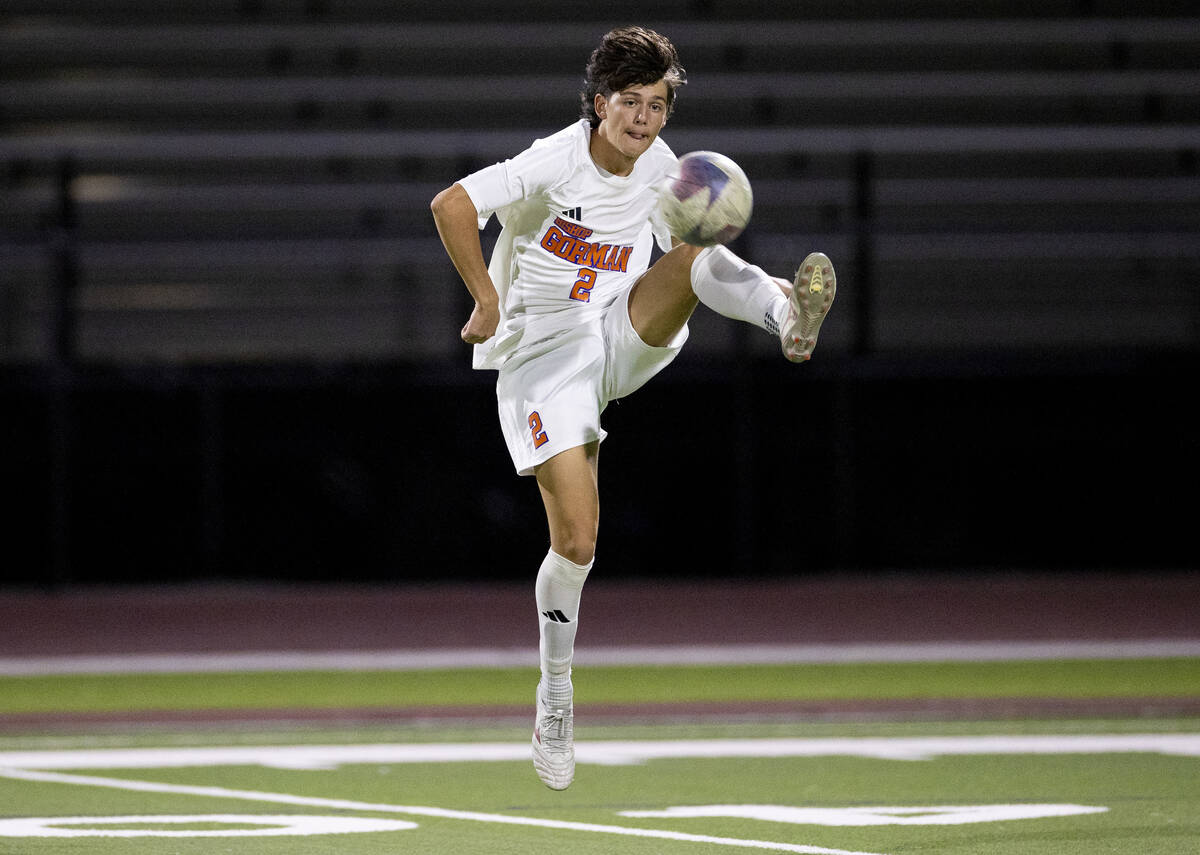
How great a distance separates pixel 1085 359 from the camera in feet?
44.2

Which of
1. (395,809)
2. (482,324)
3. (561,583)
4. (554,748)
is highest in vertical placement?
(482,324)

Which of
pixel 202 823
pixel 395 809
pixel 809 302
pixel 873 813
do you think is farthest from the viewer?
pixel 395 809

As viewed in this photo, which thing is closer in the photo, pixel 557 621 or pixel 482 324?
pixel 482 324

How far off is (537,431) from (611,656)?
4838 millimetres

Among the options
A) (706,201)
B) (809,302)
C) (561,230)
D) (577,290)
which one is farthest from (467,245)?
(809,302)

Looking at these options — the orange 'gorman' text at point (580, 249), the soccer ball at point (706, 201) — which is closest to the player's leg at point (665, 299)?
the orange 'gorman' text at point (580, 249)

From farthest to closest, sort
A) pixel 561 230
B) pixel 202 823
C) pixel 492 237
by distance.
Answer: pixel 492 237 → pixel 202 823 → pixel 561 230

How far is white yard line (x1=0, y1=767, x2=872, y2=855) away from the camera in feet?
17.6

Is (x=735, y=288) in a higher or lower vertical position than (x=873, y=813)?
higher

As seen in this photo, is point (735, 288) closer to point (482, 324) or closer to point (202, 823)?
point (482, 324)

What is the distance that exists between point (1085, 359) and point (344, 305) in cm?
636

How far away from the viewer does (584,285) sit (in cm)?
584

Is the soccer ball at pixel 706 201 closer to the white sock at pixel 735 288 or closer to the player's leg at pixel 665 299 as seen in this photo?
the white sock at pixel 735 288

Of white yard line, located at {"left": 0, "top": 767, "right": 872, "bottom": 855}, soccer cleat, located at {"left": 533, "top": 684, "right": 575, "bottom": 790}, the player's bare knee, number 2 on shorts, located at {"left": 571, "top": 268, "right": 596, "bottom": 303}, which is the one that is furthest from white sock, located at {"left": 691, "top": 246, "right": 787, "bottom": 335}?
white yard line, located at {"left": 0, "top": 767, "right": 872, "bottom": 855}
